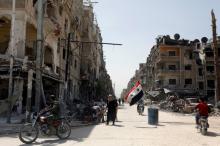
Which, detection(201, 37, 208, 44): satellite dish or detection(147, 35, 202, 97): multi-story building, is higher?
detection(201, 37, 208, 44): satellite dish

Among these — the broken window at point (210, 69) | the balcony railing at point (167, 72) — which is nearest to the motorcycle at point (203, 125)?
the balcony railing at point (167, 72)

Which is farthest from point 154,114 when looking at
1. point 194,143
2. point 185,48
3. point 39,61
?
point 185,48

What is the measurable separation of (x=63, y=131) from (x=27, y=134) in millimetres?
1653

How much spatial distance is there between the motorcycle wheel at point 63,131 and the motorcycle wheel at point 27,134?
117 centimetres

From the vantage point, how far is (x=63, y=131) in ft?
43.1

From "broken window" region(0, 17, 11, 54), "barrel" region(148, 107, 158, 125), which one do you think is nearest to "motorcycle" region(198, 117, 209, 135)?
"barrel" region(148, 107, 158, 125)

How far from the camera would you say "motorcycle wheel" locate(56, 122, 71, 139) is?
42.7 ft

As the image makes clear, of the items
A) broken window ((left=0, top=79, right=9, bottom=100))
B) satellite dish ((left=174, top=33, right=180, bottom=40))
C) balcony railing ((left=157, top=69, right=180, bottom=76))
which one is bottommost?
broken window ((left=0, top=79, right=9, bottom=100))

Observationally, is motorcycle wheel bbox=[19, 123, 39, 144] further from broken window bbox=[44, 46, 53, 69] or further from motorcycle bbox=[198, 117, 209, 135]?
broken window bbox=[44, 46, 53, 69]

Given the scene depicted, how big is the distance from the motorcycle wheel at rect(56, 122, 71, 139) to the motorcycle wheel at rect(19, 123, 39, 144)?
117 centimetres

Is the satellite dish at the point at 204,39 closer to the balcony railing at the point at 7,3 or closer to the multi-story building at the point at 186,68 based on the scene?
the multi-story building at the point at 186,68

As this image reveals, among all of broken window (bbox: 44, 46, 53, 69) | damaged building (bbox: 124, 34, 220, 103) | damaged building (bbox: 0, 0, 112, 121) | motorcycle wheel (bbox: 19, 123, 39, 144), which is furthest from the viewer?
damaged building (bbox: 124, 34, 220, 103)

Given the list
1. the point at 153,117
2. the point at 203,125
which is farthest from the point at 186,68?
the point at 203,125

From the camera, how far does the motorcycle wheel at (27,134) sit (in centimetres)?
1177
